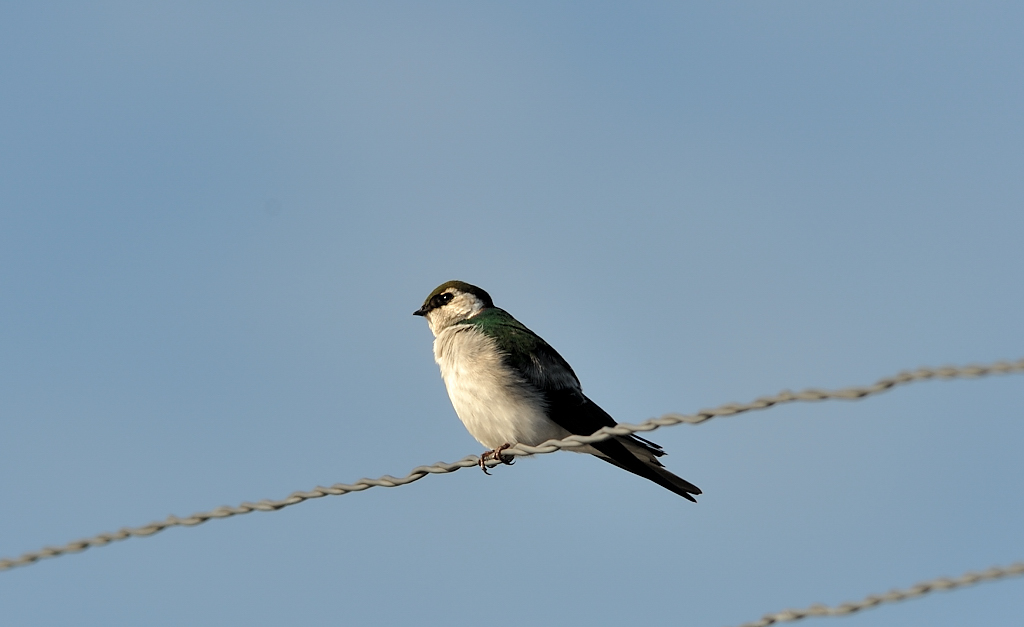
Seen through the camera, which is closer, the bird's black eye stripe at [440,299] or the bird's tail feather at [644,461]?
the bird's tail feather at [644,461]

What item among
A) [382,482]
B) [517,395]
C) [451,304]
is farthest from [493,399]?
[382,482]

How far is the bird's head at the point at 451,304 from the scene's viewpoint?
10625 millimetres

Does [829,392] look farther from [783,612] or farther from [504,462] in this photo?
[504,462]

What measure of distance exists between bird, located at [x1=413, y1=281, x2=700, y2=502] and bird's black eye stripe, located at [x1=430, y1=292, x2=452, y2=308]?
1133 millimetres

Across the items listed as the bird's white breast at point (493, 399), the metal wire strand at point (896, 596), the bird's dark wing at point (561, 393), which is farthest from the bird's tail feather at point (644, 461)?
the metal wire strand at point (896, 596)

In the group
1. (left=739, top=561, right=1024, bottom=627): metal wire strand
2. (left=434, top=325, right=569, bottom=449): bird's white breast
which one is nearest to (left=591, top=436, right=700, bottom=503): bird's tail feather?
(left=434, top=325, right=569, bottom=449): bird's white breast

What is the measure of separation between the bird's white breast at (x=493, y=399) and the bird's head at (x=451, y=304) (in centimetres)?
131

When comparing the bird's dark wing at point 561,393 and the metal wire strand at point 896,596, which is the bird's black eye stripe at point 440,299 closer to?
the bird's dark wing at point 561,393

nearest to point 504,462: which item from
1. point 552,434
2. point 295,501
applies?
point 552,434

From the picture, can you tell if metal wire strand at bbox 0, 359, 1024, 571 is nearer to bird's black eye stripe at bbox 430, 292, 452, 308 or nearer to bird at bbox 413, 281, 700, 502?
bird at bbox 413, 281, 700, 502

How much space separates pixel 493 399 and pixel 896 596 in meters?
5.39

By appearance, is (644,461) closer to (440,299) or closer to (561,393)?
(561,393)

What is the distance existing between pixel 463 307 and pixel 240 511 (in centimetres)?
535

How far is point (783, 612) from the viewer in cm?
399
